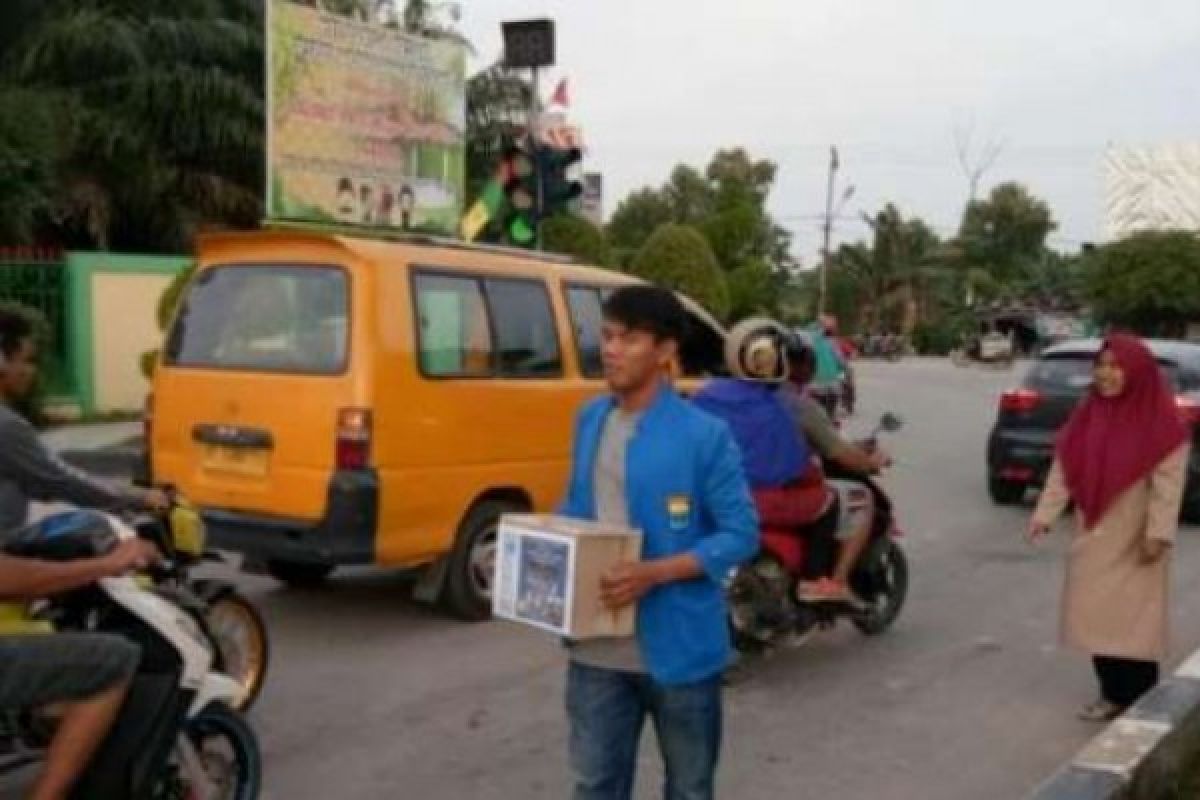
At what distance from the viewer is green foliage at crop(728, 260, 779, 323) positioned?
130 feet

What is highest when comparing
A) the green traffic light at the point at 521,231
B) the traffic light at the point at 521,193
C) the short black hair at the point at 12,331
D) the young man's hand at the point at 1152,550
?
the traffic light at the point at 521,193

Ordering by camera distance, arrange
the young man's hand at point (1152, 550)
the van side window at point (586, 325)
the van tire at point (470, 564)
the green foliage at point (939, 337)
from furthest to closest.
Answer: the green foliage at point (939, 337) → the van side window at point (586, 325) → the van tire at point (470, 564) → the young man's hand at point (1152, 550)

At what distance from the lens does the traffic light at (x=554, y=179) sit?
14.8 metres

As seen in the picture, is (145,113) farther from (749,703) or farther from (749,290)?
(749,290)

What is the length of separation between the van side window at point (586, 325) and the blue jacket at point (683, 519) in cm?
505

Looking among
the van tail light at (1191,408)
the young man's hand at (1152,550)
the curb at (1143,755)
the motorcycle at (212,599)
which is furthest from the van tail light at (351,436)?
the van tail light at (1191,408)

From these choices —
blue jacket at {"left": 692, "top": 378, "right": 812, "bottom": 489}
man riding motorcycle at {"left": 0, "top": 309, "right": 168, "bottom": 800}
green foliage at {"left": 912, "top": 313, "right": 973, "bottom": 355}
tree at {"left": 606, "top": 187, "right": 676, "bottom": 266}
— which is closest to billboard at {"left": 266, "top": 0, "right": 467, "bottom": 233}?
blue jacket at {"left": 692, "top": 378, "right": 812, "bottom": 489}

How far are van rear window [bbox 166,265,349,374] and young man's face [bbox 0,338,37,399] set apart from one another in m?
2.59

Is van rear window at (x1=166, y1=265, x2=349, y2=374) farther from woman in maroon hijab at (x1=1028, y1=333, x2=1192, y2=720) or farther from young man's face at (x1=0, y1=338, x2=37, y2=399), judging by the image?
woman in maroon hijab at (x1=1028, y1=333, x2=1192, y2=720)

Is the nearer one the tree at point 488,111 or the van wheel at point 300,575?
the van wheel at point 300,575

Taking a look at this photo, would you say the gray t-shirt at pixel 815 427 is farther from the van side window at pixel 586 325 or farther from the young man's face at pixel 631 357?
the young man's face at pixel 631 357

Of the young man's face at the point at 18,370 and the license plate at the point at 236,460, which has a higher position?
the young man's face at the point at 18,370

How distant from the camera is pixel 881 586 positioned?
313 inches

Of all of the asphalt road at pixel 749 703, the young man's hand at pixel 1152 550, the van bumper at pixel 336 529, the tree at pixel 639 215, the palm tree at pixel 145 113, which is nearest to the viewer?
the asphalt road at pixel 749 703
